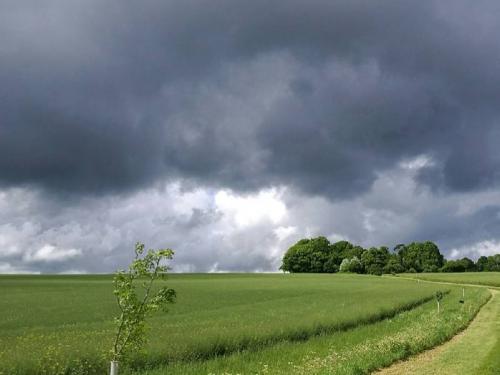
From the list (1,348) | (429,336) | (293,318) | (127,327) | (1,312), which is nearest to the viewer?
(127,327)

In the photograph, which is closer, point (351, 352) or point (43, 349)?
point (43, 349)

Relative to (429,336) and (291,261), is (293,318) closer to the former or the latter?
(429,336)

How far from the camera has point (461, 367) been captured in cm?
2103

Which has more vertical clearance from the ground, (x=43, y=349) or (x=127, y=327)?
(x=127, y=327)

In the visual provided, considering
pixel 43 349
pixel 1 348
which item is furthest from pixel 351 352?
pixel 1 348

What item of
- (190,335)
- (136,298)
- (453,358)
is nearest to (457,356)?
(453,358)

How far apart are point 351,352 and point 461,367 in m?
4.38

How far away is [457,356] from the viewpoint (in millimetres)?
23406

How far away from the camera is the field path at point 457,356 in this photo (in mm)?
20438

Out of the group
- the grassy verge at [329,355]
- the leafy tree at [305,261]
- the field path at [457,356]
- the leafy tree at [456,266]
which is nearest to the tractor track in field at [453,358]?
the field path at [457,356]

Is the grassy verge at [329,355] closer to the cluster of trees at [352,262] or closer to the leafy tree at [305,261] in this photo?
the cluster of trees at [352,262]

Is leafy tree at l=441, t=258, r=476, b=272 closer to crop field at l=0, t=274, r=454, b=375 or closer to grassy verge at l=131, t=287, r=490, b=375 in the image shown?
crop field at l=0, t=274, r=454, b=375

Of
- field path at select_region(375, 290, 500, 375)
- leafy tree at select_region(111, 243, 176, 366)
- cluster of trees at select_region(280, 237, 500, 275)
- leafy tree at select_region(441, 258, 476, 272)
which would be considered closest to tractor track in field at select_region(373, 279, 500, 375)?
field path at select_region(375, 290, 500, 375)

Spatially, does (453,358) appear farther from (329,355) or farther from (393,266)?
(393,266)
